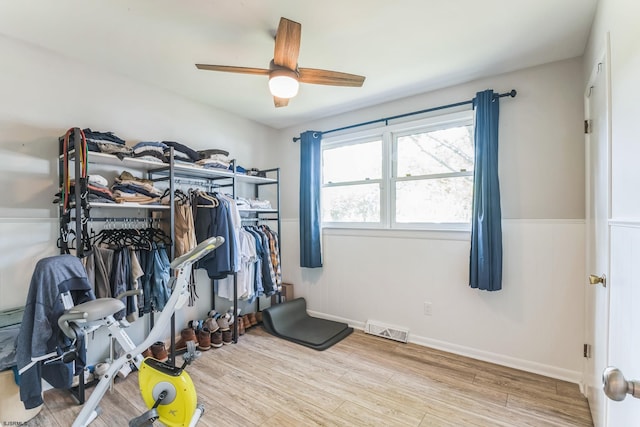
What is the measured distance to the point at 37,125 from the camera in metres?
2.15

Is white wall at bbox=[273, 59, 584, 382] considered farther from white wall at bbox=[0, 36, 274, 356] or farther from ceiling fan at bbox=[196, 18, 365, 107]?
white wall at bbox=[0, 36, 274, 356]

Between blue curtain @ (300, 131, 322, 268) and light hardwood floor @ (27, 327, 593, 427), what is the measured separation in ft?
3.71

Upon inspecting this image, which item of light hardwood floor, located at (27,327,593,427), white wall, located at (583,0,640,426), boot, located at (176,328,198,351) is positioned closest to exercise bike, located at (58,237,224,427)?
light hardwood floor, located at (27,327,593,427)

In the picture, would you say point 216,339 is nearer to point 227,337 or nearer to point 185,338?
point 227,337

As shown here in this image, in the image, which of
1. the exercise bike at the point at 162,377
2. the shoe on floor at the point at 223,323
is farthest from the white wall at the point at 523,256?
the exercise bike at the point at 162,377

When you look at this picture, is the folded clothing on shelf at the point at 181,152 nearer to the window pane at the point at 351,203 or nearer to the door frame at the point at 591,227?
the window pane at the point at 351,203

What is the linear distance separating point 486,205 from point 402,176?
91cm

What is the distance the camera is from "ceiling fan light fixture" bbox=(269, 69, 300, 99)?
1.85 meters

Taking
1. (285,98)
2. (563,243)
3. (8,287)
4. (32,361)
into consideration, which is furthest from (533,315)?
(8,287)

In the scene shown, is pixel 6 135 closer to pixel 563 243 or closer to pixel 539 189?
pixel 539 189

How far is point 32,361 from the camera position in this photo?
5.03ft

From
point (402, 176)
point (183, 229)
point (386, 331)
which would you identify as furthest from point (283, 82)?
point (386, 331)

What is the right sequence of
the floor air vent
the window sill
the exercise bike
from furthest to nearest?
the floor air vent → the window sill → the exercise bike

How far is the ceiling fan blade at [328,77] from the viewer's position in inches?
75.9
